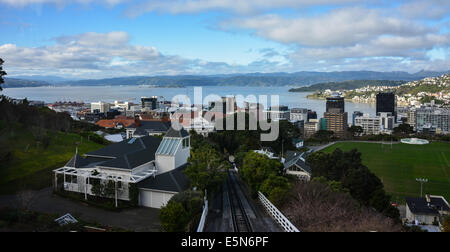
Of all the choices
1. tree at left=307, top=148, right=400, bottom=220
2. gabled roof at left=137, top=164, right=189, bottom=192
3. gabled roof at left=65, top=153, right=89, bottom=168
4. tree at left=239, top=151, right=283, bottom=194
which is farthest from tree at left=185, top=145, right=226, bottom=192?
gabled roof at left=65, top=153, right=89, bottom=168

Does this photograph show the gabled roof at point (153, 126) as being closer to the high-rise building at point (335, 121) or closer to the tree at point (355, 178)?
the tree at point (355, 178)

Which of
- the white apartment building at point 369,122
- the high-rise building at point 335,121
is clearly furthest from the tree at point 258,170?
the white apartment building at point 369,122

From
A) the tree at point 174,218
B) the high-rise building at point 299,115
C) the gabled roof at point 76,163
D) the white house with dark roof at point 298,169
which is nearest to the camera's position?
the tree at point 174,218

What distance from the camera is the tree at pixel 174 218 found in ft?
34.6

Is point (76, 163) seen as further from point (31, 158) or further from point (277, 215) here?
point (277, 215)

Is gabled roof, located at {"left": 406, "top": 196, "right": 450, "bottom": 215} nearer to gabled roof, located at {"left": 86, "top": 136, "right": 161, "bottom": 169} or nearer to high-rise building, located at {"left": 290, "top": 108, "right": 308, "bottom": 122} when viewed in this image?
gabled roof, located at {"left": 86, "top": 136, "right": 161, "bottom": 169}

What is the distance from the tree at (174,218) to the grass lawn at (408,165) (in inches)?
723

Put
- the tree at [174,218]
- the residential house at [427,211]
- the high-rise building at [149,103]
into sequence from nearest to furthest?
the tree at [174,218]
the residential house at [427,211]
the high-rise building at [149,103]

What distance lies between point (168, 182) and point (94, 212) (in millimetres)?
3399

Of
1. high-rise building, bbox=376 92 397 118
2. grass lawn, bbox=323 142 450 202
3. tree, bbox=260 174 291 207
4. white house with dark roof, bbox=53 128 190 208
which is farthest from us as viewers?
high-rise building, bbox=376 92 397 118

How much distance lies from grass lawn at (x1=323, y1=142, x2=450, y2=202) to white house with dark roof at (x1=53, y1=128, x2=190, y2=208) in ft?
53.7

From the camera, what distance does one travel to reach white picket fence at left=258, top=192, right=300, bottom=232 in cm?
1002

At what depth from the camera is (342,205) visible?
39.0 feet

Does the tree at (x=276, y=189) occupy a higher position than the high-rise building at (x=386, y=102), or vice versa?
the high-rise building at (x=386, y=102)
